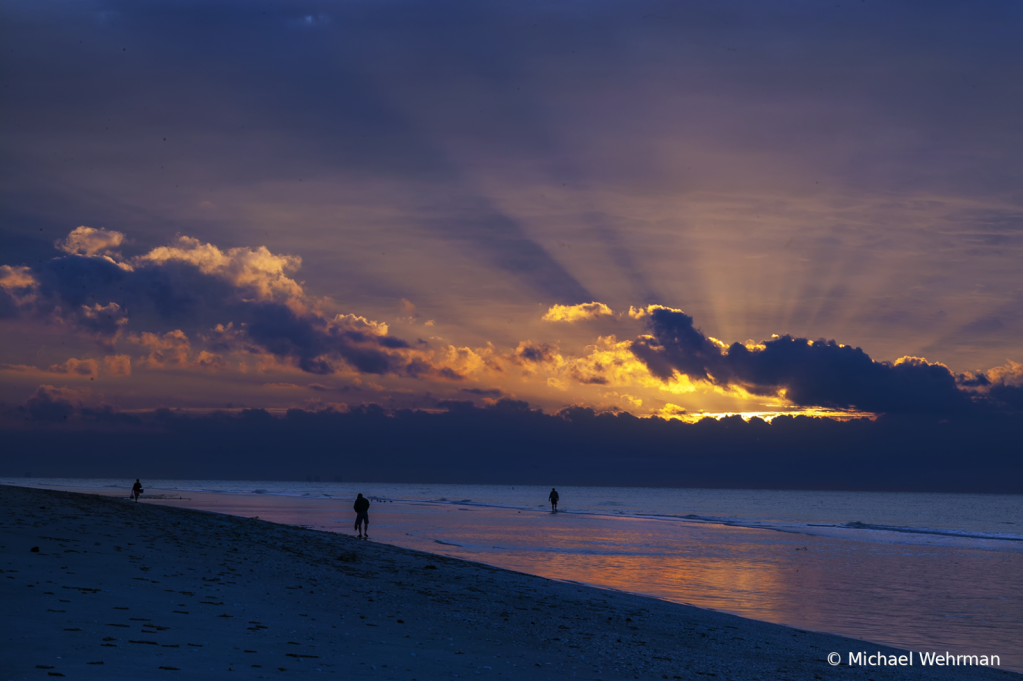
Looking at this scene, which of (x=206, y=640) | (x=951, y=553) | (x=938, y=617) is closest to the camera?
(x=206, y=640)

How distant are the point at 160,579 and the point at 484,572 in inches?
465

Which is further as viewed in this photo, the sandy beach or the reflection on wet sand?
the reflection on wet sand

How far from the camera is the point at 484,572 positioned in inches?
1038

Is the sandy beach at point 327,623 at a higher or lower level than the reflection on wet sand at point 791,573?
higher

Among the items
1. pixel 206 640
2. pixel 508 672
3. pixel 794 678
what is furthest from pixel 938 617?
pixel 206 640

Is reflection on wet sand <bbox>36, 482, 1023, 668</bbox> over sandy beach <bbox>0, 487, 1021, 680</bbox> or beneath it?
beneath

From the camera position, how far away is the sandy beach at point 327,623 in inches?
462

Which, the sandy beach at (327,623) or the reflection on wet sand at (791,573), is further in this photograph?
the reflection on wet sand at (791,573)

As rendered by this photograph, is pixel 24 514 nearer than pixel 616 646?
No

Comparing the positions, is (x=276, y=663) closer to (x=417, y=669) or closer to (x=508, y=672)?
(x=417, y=669)

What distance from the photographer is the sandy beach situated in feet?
38.5

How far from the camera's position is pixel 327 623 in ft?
50.8

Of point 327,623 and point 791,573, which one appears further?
point 791,573

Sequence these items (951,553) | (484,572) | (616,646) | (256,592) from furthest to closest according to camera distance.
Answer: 1. (951,553)
2. (484,572)
3. (256,592)
4. (616,646)
